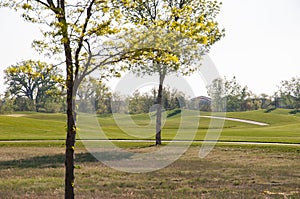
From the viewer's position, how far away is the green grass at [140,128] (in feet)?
153

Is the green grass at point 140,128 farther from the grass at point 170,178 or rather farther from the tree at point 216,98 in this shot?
the grass at point 170,178

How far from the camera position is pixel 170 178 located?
18844 millimetres

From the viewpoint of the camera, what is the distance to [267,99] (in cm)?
16175

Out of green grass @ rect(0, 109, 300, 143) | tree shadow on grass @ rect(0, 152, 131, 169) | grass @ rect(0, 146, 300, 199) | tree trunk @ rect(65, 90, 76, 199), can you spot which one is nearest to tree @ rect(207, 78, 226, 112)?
green grass @ rect(0, 109, 300, 143)

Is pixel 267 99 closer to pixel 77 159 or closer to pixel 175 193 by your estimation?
pixel 77 159

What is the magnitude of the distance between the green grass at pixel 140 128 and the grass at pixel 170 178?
4.23 meters

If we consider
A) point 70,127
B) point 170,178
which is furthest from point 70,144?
point 170,178

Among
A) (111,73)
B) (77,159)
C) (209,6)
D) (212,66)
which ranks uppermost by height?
(209,6)

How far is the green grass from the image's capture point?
4656 cm

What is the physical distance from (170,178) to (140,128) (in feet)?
113

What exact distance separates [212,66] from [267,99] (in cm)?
13744

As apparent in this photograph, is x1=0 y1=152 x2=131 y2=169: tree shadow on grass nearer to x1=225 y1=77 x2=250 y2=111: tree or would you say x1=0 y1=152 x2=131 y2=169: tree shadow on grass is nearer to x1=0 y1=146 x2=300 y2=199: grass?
x1=0 y1=146 x2=300 y2=199: grass

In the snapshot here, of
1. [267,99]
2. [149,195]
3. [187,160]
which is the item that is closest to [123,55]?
[149,195]

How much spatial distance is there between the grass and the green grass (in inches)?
166
